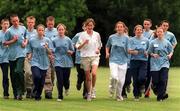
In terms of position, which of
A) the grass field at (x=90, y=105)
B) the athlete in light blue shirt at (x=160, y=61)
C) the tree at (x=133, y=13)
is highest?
the tree at (x=133, y=13)

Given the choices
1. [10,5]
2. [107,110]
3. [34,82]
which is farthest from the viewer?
[10,5]

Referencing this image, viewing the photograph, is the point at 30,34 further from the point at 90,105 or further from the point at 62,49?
the point at 90,105

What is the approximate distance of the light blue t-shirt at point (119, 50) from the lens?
715 inches

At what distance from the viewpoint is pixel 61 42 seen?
1814 centimetres

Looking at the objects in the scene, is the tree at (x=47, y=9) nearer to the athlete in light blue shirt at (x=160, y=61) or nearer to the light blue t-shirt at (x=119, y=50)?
the light blue t-shirt at (x=119, y=50)

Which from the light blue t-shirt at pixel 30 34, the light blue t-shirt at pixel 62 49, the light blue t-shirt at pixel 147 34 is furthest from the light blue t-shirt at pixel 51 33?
the light blue t-shirt at pixel 147 34

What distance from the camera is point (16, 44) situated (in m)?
17.8

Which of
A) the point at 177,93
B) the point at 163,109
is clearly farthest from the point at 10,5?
the point at 163,109

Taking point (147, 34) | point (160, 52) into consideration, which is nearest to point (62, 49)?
point (160, 52)

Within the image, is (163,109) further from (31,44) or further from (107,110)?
(31,44)

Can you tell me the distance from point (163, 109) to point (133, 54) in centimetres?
337

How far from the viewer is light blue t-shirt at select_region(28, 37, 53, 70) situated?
17688 millimetres

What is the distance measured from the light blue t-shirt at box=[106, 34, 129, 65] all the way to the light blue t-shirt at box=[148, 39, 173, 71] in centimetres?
67

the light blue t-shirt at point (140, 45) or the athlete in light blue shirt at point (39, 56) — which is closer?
the athlete in light blue shirt at point (39, 56)
